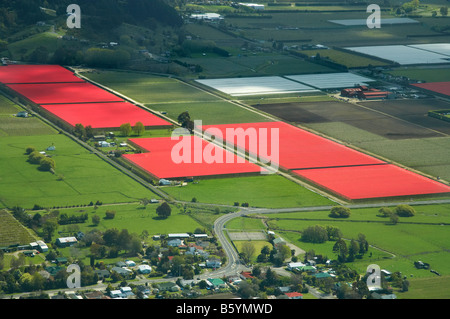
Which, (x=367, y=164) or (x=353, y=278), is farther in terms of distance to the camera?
(x=367, y=164)

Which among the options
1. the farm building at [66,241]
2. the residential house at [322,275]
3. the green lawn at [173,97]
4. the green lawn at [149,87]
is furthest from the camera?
the green lawn at [149,87]

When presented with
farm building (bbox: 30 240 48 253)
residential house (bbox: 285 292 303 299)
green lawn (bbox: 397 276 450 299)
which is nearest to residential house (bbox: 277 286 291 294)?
residential house (bbox: 285 292 303 299)

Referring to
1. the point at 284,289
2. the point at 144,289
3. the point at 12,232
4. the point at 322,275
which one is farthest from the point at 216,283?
the point at 12,232

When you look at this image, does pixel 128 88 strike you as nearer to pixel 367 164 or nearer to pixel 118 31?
pixel 118 31

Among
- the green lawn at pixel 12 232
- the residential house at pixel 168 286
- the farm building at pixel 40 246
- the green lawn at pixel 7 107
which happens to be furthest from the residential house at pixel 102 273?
the green lawn at pixel 7 107

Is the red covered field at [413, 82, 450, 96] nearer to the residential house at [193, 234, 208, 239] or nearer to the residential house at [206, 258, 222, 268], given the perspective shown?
the residential house at [193, 234, 208, 239]

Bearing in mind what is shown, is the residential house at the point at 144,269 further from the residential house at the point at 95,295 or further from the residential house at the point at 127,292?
the residential house at the point at 95,295
